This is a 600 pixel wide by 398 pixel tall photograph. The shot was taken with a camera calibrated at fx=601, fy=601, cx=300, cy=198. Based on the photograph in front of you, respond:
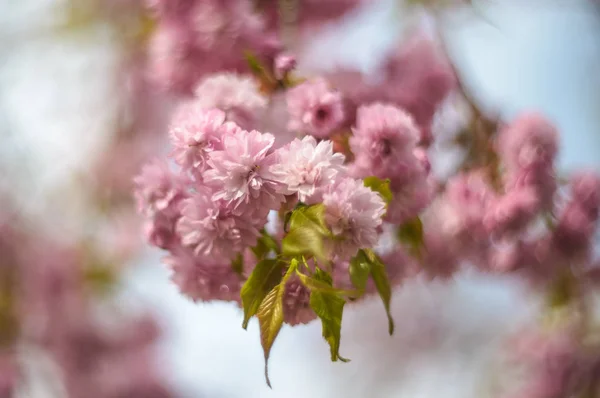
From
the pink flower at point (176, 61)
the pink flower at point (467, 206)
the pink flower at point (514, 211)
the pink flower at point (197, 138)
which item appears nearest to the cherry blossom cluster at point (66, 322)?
the pink flower at point (176, 61)

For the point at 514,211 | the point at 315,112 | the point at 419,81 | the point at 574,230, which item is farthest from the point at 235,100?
the point at 574,230

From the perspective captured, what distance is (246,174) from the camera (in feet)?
2.16

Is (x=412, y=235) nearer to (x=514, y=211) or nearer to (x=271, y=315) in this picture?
(x=514, y=211)

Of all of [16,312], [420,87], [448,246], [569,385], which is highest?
[420,87]

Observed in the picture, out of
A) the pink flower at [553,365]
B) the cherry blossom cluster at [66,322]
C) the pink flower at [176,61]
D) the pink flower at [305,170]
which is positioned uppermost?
the pink flower at [305,170]

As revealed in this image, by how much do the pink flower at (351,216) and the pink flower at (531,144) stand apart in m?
0.57

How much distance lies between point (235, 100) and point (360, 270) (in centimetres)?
36

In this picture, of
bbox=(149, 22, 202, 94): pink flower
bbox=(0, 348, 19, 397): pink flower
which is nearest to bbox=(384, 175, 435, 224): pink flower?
bbox=(149, 22, 202, 94): pink flower

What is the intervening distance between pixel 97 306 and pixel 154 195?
1.77 meters

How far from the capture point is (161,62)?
1.31 meters

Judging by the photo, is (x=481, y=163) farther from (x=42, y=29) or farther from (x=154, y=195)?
(x=42, y=29)

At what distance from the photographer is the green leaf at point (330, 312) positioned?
2.01 feet

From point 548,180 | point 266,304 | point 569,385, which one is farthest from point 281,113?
point 569,385

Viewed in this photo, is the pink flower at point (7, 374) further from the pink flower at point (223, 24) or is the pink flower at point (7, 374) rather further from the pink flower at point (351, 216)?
the pink flower at point (351, 216)
